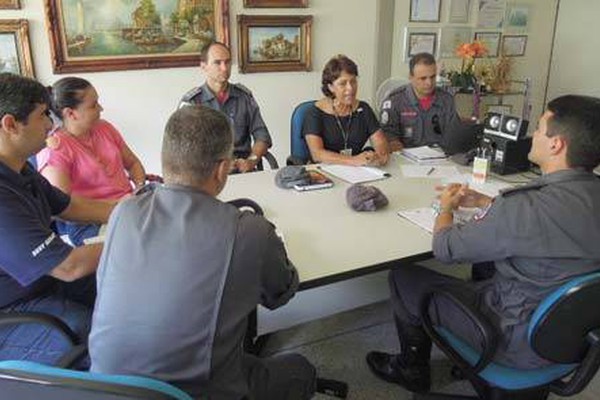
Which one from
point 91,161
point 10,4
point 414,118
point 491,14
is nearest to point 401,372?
point 91,161

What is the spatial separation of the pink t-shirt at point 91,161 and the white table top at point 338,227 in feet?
1.82

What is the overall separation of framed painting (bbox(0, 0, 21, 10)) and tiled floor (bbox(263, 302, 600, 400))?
2427 mm

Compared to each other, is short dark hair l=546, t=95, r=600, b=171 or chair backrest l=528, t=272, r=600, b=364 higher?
short dark hair l=546, t=95, r=600, b=171

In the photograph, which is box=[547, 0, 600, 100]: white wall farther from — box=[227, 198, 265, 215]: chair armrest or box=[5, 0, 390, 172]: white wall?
box=[227, 198, 265, 215]: chair armrest

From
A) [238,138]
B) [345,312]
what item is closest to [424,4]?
[238,138]

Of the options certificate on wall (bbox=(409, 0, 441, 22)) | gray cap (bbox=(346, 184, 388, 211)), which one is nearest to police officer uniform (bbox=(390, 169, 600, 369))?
gray cap (bbox=(346, 184, 388, 211))

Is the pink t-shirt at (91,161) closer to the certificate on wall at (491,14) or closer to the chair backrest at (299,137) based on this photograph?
the chair backrest at (299,137)

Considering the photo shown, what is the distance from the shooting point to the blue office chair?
283cm

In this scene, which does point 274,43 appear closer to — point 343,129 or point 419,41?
point 343,129

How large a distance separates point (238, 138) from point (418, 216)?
161 cm

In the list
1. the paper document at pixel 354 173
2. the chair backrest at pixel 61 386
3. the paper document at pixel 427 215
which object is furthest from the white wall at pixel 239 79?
the chair backrest at pixel 61 386

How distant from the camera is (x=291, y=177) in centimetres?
215

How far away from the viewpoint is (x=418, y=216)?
1830 millimetres

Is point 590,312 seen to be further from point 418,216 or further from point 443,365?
point 443,365
